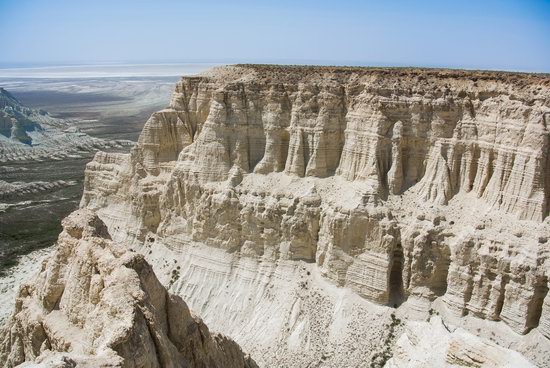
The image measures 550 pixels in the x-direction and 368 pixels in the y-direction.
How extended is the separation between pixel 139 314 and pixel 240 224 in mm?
25202

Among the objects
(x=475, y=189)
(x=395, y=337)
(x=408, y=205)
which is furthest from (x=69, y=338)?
(x=475, y=189)

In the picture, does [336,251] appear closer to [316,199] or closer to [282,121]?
[316,199]

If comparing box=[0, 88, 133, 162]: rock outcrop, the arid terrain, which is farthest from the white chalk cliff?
box=[0, 88, 133, 162]: rock outcrop

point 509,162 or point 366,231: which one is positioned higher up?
point 509,162

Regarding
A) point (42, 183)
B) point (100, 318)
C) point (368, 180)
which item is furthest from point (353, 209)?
point (42, 183)

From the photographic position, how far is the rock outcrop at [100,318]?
15656 mm

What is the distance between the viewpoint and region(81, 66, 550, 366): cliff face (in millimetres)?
30828

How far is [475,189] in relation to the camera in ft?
111

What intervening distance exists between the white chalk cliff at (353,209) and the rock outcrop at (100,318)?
12.8 metres

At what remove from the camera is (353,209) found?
35.6 metres

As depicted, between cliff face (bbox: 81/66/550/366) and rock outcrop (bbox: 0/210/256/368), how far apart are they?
49.6ft

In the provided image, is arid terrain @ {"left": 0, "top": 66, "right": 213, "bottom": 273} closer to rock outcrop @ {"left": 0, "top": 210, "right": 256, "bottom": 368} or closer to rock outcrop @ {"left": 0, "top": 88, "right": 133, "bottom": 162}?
rock outcrop @ {"left": 0, "top": 88, "right": 133, "bottom": 162}

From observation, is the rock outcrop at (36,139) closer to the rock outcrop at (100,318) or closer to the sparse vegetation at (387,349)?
the sparse vegetation at (387,349)

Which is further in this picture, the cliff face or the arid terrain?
the arid terrain
